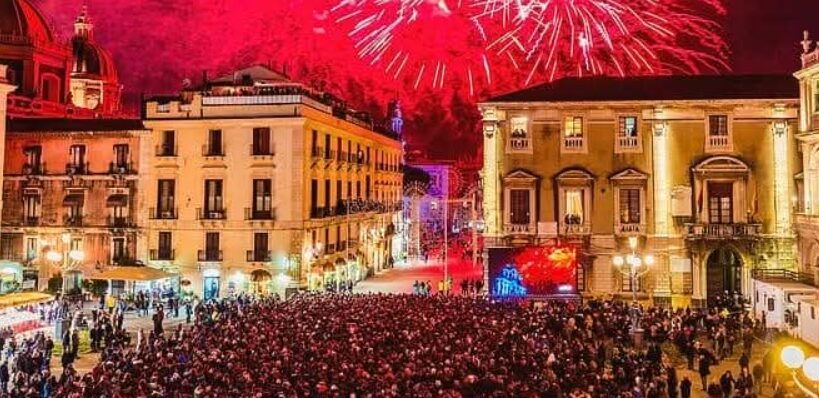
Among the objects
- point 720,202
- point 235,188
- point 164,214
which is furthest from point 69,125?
point 720,202

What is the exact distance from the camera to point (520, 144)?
38562 millimetres

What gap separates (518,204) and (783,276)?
41.8 feet

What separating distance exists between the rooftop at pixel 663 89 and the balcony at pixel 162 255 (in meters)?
19.2

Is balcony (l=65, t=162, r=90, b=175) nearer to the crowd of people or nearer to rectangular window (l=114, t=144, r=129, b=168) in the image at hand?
rectangular window (l=114, t=144, r=129, b=168)

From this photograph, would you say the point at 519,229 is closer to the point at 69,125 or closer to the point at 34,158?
the point at 69,125

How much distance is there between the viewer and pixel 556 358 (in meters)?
20.9

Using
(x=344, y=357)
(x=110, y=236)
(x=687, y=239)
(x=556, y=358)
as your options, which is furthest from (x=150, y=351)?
(x=687, y=239)

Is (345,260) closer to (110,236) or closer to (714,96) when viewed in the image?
(110,236)

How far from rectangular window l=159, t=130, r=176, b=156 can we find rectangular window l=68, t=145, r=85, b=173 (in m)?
5.06

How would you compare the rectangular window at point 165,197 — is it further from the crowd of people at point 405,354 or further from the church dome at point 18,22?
the church dome at point 18,22

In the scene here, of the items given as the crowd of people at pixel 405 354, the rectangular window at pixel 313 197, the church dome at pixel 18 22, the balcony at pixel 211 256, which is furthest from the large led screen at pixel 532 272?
the church dome at pixel 18 22

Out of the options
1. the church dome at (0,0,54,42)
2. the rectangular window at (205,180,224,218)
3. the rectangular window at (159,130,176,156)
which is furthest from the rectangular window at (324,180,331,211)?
the church dome at (0,0,54,42)

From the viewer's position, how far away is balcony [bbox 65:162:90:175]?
43.5 meters

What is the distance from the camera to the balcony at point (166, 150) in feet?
139
